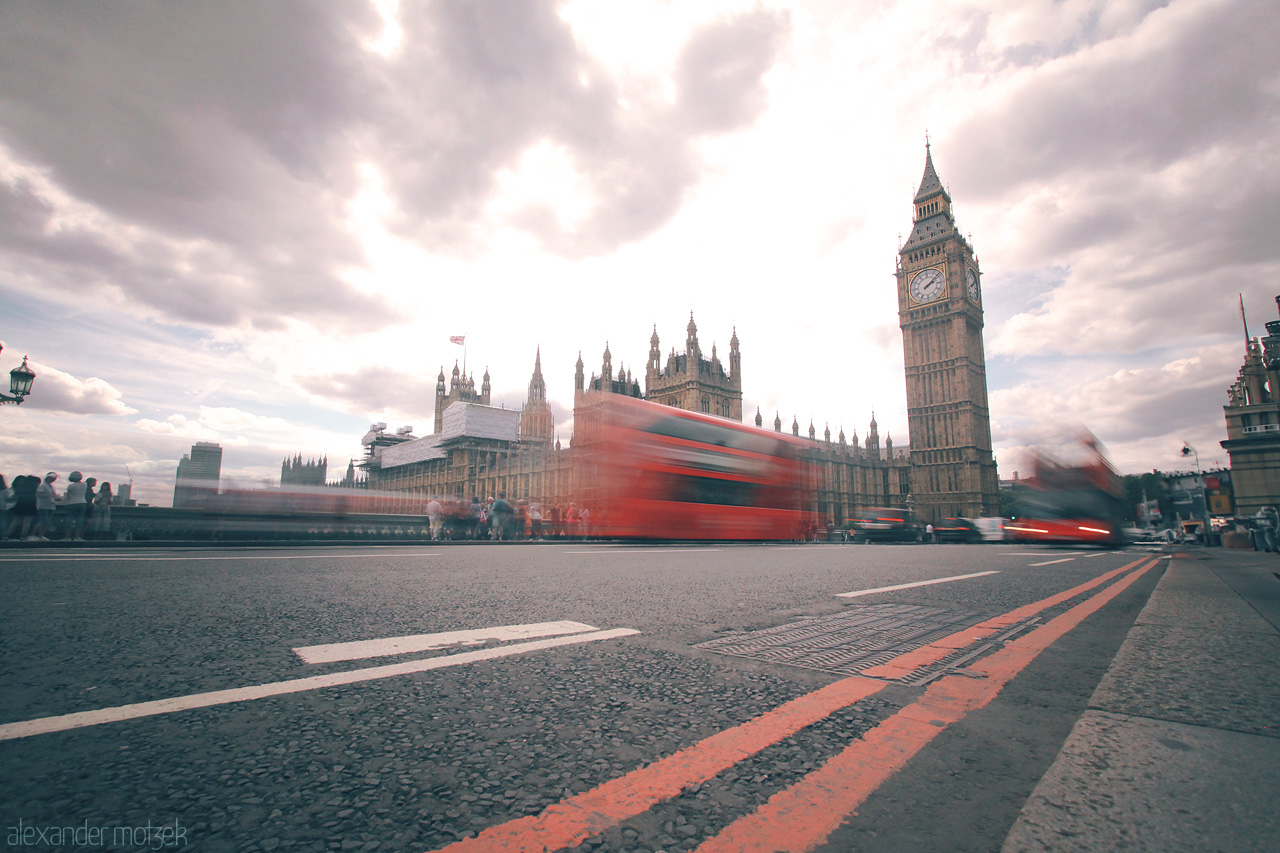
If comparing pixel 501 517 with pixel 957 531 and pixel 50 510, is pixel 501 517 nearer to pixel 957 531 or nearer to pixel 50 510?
pixel 50 510

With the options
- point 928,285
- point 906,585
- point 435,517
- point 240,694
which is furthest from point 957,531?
point 928,285

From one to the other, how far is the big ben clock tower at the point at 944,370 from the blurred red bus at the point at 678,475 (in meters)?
45.0

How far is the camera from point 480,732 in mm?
1373

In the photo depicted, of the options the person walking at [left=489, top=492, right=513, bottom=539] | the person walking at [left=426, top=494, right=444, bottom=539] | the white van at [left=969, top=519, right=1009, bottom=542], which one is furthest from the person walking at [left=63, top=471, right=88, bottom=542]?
the white van at [left=969, top=519, right=1009, bottom=542]

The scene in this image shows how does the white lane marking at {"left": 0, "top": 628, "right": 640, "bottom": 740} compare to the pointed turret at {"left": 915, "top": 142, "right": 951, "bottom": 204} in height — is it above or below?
below

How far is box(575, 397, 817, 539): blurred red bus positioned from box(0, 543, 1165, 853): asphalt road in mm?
10001

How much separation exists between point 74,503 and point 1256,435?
54.7 metres

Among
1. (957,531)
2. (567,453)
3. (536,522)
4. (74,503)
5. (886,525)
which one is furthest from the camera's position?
(567,453)

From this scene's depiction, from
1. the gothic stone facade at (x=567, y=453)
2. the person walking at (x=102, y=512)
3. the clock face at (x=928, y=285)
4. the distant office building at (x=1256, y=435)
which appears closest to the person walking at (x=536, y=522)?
the person walking at (x=102, y=512)

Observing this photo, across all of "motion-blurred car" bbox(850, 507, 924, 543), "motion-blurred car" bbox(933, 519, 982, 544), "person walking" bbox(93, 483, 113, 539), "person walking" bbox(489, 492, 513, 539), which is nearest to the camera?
"person walking" bbox(93, 483, 113, 539)

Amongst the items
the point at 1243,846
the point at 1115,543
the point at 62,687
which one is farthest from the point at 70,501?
the point at 1115,543

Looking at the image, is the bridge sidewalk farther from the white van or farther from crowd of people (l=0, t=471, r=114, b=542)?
the white van

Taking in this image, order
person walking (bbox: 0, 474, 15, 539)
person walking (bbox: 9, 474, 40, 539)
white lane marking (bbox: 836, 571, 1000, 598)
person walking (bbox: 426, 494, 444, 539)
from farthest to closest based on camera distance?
person walking (bbox: 426, 494, 444, 539)
person walking (bbox: 9, 474, 40, 539)
person walking (bbox: 0, 474, 15, 539)
white lane marking (bbox: 836, 571, 1000, 598)

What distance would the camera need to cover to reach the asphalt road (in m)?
0.97
